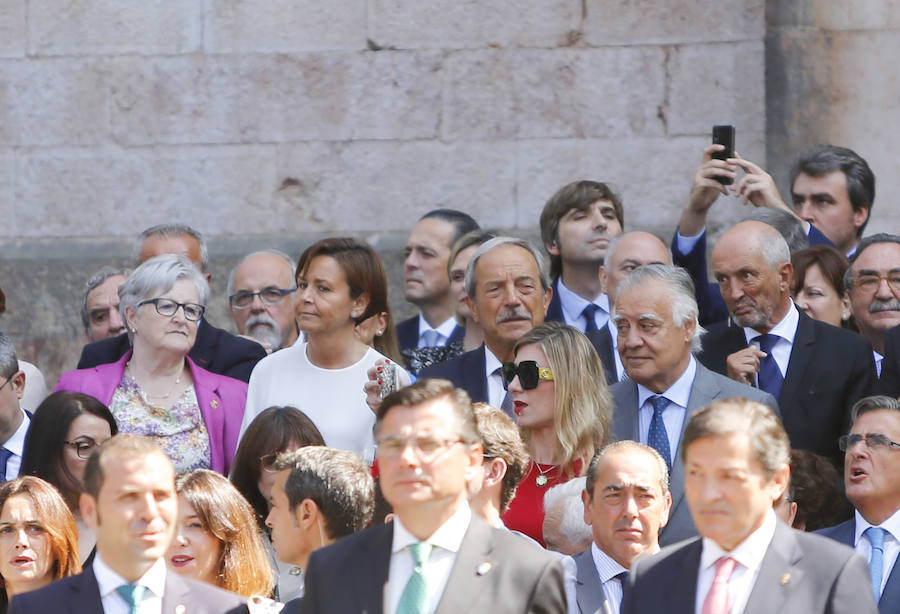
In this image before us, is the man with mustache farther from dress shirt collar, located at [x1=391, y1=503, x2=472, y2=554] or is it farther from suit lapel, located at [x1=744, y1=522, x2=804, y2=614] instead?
suit lapel, located at [x1=744, y1=522, x2=804, y2=614]

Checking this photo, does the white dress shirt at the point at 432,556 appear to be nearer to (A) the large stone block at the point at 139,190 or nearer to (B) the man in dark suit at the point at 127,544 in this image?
(B) the man in dark suit at the point at 127,544

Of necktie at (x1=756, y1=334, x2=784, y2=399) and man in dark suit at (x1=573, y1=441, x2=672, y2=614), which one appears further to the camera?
necktie at (x1=756, y1=334, x2=784, y2=399)

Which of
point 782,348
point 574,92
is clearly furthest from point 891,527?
point 574,92

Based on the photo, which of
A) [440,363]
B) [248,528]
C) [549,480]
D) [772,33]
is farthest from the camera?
[772,33]

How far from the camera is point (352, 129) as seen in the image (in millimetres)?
8594

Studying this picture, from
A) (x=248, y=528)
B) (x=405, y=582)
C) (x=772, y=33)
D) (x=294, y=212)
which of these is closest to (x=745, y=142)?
(x=772, y=33)

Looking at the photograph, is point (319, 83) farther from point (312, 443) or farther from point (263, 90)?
point (312, 443)

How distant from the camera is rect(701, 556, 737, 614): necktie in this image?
4062mm

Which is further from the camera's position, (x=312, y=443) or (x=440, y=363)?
(x=440, y=363)

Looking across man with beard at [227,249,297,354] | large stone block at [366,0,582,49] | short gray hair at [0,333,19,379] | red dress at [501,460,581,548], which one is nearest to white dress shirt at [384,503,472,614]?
red dress at [501,460,581,548]

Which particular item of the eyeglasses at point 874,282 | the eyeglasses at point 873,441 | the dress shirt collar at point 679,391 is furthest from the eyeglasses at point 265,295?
the eyeglasses at point 873,441

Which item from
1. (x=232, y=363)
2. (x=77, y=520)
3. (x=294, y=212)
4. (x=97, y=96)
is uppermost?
(x=97, y=96)

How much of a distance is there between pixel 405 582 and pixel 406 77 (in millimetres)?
4800

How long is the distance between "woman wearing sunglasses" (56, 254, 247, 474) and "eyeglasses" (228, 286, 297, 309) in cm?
88
